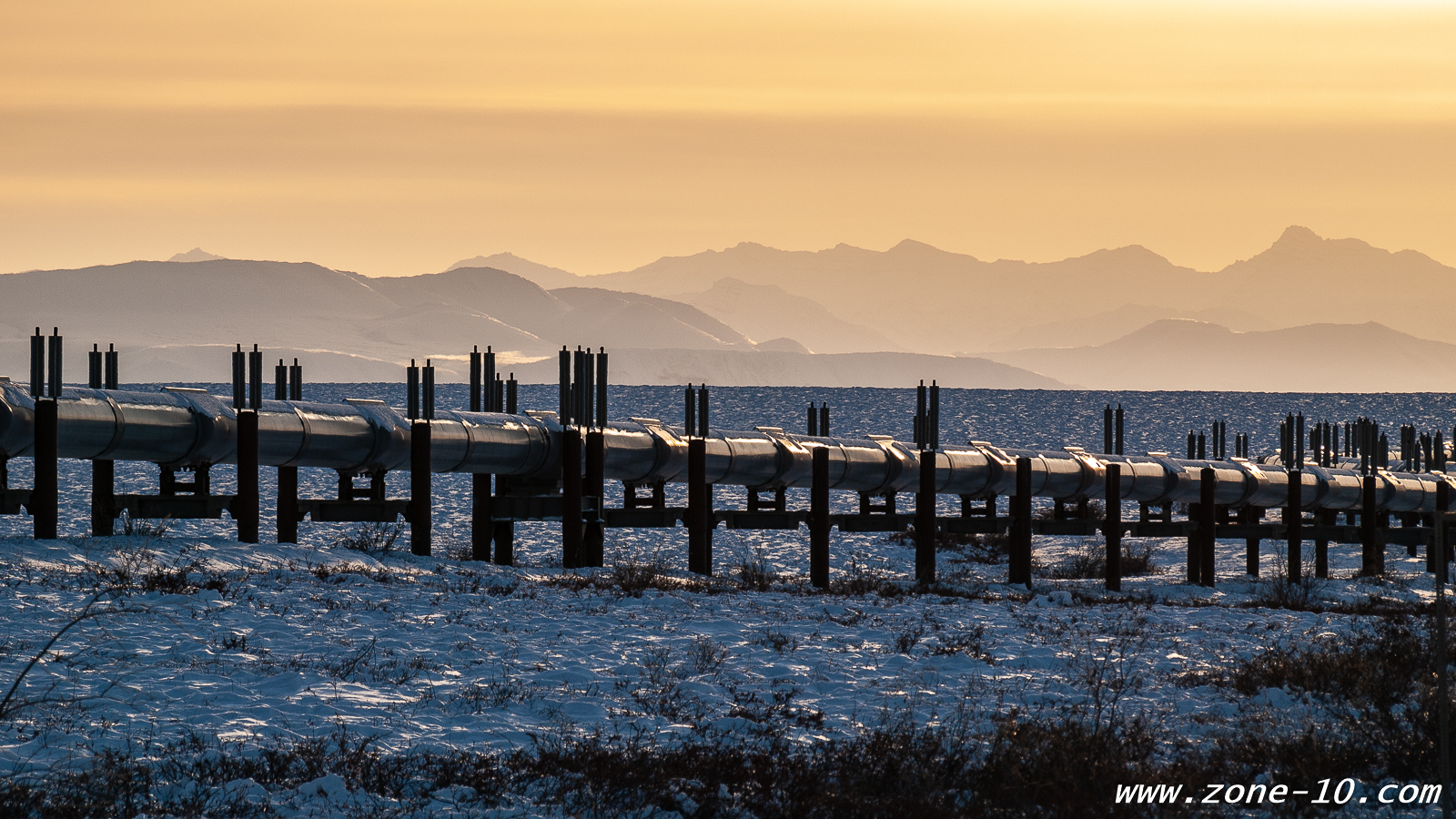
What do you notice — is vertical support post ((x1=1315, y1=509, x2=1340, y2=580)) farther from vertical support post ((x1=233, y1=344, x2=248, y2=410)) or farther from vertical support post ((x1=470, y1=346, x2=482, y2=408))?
vertical support post ((x1=233, y1=344, x2=248, y2=410))

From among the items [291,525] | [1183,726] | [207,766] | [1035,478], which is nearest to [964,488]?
[1035,478]

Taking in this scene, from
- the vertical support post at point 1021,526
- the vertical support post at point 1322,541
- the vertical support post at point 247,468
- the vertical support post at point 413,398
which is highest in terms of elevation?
the vertical support post at point 413,398

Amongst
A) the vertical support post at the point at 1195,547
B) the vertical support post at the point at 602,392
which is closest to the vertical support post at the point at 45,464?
the vertical support post at the point at 602,392

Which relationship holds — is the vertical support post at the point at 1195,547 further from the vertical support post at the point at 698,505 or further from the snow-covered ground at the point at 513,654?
the vertical support post at the point at 698,505

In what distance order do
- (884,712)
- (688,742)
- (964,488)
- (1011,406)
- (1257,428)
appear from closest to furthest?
(688,742), (884,712), (964,488), (1257,428), (1011,406)

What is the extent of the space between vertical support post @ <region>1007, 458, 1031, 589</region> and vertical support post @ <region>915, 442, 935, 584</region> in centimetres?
228

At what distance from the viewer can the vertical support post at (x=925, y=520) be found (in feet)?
95.5

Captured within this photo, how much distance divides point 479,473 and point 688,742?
14.6m

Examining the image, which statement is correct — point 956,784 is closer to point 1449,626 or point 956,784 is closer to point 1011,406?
point 1449,626

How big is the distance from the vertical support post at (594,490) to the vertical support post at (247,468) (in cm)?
564

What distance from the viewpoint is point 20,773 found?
9.16m

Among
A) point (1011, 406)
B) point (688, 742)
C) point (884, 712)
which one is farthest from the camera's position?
point (1011, 406)

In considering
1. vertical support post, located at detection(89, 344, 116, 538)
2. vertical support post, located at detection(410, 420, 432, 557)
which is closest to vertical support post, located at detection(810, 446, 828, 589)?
vertical support post, located at detection(410, 420, 432, 557)

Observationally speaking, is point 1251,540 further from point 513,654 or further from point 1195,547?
point 513,654
